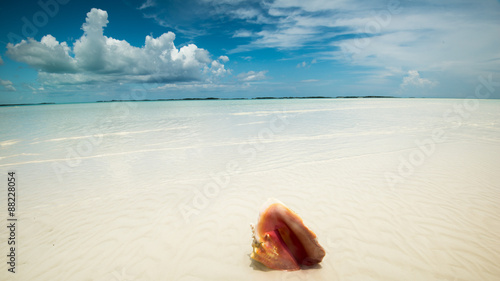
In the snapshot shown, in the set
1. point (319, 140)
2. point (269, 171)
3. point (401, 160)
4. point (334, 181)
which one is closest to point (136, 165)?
point (269, 171)

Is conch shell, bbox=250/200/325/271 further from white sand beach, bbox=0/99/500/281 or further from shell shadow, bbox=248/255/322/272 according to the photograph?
white sand beach, bbox=0/99/500/281

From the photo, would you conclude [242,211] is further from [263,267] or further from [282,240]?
[282,240]

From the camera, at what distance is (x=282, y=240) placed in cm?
279

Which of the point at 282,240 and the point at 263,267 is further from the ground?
the point at 282,240

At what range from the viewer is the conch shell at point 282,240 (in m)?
2.69

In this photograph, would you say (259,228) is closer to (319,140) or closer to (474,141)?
(319,140)

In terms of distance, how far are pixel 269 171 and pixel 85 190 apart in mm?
5308

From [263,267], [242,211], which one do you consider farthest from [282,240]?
[242,211]

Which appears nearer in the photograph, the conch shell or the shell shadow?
the conch shell

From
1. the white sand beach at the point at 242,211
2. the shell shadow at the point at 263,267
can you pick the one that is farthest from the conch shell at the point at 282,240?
the white sand beach at the point at 242,211

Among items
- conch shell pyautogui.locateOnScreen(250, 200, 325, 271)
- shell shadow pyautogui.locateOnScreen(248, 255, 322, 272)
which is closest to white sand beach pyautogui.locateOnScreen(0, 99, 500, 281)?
shell shadow pyautogui.locateOnScreen(248, 255, 322, 272)

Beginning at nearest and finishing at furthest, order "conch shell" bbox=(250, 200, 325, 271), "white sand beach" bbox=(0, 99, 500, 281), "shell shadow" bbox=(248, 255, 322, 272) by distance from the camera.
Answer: "conch shell" bbox=(250, 200, 325, 271), "shell shadow" bbox=(248, 255, 322, 272), "white sand beach" bbox=(0, 99, 500, 281)

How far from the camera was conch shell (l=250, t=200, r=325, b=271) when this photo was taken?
2.69 m

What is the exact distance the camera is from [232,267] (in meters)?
3.06
